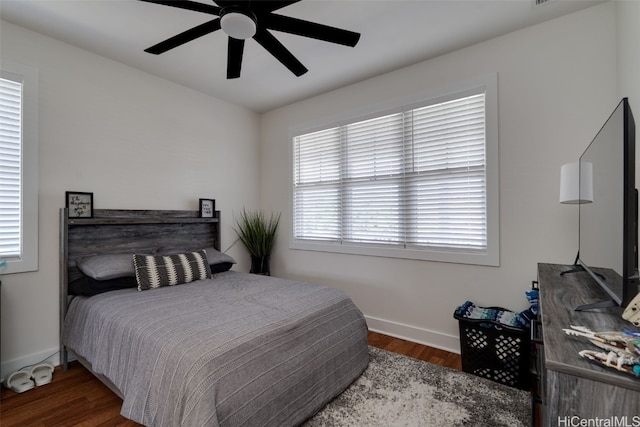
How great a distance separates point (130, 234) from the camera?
9.30 feet

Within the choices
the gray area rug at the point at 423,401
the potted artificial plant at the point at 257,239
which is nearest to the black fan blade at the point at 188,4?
the gray area rug at the point at 423,401

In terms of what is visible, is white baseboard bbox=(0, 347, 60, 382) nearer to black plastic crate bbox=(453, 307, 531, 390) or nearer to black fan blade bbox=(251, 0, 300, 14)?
black fan blade bbox=(251, 0, 300, 14)

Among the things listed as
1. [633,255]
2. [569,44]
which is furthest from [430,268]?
[569,44]

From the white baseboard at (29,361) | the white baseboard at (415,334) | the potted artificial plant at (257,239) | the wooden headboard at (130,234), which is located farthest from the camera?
the potted artificial plant at (257,239)

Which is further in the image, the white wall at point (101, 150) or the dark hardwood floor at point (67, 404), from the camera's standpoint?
the white wall at point (101, 150)

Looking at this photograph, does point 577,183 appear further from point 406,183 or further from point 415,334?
point 415,334

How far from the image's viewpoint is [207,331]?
1553 mm

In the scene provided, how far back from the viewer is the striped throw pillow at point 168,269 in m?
2.42

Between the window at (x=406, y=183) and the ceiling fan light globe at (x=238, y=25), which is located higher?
the ceiling fan light globe at (x=238, y=25)

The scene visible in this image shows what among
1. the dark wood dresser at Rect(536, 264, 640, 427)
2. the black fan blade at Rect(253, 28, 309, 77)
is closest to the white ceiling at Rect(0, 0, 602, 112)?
the black fan blade at Rect(253, 28, 309, 77)

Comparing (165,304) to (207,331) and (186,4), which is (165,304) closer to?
(207,331)

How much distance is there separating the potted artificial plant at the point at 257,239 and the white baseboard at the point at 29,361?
197cm

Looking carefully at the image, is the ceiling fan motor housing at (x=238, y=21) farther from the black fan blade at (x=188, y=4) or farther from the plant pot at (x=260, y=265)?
the plant pot at (x=260, y=265)

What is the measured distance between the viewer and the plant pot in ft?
12.4
